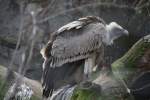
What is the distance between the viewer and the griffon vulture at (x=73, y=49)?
6097mm

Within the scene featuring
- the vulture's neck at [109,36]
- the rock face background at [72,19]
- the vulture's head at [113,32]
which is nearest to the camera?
the vulture's neck at [109,36]

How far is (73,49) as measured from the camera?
20.8 feet

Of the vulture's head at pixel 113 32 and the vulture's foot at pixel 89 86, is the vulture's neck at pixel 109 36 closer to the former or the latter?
the vulture's head at pixel 113 32

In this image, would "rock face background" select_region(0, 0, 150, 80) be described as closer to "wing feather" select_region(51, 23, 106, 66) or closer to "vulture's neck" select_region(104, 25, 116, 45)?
"vulture's neck" select_region(104, 25, 116, 45)

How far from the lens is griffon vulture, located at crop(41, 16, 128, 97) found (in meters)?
6.10

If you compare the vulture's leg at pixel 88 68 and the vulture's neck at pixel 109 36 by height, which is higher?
the vulture's neck at pixel 109 36

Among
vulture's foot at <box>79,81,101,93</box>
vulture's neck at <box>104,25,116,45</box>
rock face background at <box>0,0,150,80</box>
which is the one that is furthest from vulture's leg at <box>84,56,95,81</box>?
vulture's foot at <box>79,81,101,93</box>

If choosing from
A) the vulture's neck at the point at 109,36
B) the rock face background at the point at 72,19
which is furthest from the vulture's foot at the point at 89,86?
the rock face background at the point at 72,19

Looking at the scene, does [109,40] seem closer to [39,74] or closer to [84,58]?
[84,58]

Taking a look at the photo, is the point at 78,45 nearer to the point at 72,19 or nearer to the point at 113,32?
the point at 113,32

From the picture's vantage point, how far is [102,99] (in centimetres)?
515

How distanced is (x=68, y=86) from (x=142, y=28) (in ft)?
9.24

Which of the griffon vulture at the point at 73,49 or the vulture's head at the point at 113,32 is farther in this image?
the vulture's head at the point at 113,32

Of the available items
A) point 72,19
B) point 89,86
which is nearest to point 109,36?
point 89,86
